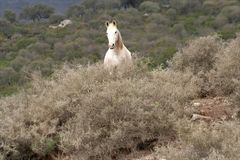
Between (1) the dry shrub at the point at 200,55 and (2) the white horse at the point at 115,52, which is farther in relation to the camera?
(2) the white horse at the point at 115,52

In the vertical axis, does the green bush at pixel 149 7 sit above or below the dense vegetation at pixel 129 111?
below

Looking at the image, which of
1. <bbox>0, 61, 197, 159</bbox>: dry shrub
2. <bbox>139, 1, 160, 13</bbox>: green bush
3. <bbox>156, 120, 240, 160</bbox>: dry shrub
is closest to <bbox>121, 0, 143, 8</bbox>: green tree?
<bbox>139, 1, 160, 13</bbox>: green bush

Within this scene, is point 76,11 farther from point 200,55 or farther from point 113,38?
point 200,55

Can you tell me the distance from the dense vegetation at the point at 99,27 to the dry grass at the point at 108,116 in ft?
88.8

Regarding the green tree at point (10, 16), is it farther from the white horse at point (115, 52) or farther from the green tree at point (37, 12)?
the white horse at point (115, 52)

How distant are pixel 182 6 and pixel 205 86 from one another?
4944 centimetres

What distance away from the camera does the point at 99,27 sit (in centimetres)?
5272

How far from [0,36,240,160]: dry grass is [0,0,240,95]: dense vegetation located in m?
27.1

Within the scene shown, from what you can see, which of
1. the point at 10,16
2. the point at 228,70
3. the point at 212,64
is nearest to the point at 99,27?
the point at 10,16

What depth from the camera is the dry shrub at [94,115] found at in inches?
245

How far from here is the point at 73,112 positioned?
22.5ft

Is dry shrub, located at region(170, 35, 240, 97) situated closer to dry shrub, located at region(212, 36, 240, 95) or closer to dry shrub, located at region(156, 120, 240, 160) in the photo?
dry shrub, located at region(212, 36, 240, 95)

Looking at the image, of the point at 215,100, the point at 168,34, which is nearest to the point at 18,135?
the point at 215,100

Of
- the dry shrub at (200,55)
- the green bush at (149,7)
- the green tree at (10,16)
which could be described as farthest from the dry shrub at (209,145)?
the green tree at (10,16)
